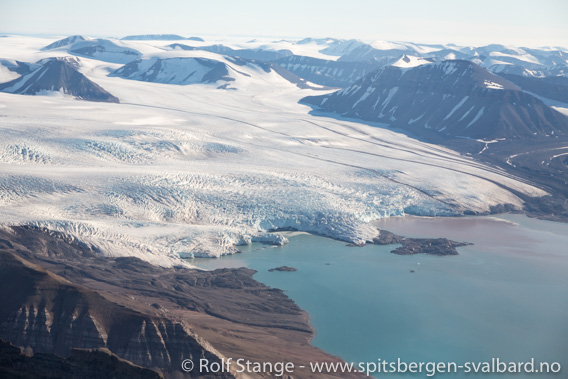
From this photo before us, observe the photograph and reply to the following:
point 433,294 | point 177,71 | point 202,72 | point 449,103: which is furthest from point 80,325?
point 177,71

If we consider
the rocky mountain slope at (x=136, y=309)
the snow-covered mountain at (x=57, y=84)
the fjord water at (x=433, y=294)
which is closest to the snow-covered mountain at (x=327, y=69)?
the snow-covered mountain at (x=57, y=84)

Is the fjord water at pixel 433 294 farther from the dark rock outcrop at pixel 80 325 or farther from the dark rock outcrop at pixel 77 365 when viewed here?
the dark rock outcrop at pixel 77 365

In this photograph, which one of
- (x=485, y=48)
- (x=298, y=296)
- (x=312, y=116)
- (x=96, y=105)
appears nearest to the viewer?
(x=298, y=296)

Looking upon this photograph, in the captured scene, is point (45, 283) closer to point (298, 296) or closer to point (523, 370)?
point (298, 296)

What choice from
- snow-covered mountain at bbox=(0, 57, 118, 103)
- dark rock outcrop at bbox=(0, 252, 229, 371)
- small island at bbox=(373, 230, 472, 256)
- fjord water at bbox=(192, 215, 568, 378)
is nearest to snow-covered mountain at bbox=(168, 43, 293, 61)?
snow-covered mountain at bbox=(0, 57, 118, 103)

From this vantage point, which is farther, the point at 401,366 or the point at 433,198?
the point at 433,198

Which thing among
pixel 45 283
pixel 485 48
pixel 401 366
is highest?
pixel 485 48

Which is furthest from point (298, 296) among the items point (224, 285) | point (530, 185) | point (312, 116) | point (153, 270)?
point (312, 116)
